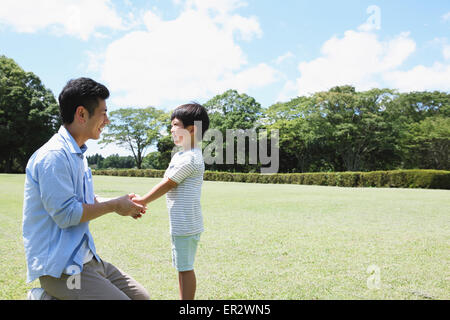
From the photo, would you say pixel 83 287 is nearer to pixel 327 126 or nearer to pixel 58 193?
pixel 58 193

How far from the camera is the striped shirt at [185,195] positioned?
8.61 ft

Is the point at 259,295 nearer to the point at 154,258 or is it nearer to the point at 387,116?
the point at 154,258

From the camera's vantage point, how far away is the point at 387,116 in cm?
4003

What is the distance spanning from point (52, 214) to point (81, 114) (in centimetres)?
61

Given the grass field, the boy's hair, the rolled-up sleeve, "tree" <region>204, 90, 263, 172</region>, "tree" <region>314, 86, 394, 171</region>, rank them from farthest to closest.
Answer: "tree" <region>204, 90, 263, 172</region>, "tree" <region>314, 86, 394, 171</region>, the grass field, the boy's hair, the rolled-up sleeve

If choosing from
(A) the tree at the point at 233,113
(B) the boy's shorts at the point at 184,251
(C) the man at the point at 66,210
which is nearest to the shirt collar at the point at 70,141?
(C) the man at the point at 66,210

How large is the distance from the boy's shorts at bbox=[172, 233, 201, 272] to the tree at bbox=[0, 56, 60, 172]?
4524 cm

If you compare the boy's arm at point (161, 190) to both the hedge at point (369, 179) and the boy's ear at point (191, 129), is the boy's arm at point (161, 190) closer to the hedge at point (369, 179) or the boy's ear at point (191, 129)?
the boy's ear at point (191, 129)

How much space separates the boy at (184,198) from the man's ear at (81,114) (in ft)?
2.71

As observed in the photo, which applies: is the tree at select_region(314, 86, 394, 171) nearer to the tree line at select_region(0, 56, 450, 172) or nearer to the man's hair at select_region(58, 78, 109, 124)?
the tree line at select_region(0, 56, 450, 172)

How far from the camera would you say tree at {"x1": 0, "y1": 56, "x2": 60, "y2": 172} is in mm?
41500

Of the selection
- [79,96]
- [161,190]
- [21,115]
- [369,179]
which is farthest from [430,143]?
[21,115]

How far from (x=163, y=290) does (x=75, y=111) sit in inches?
87.4
